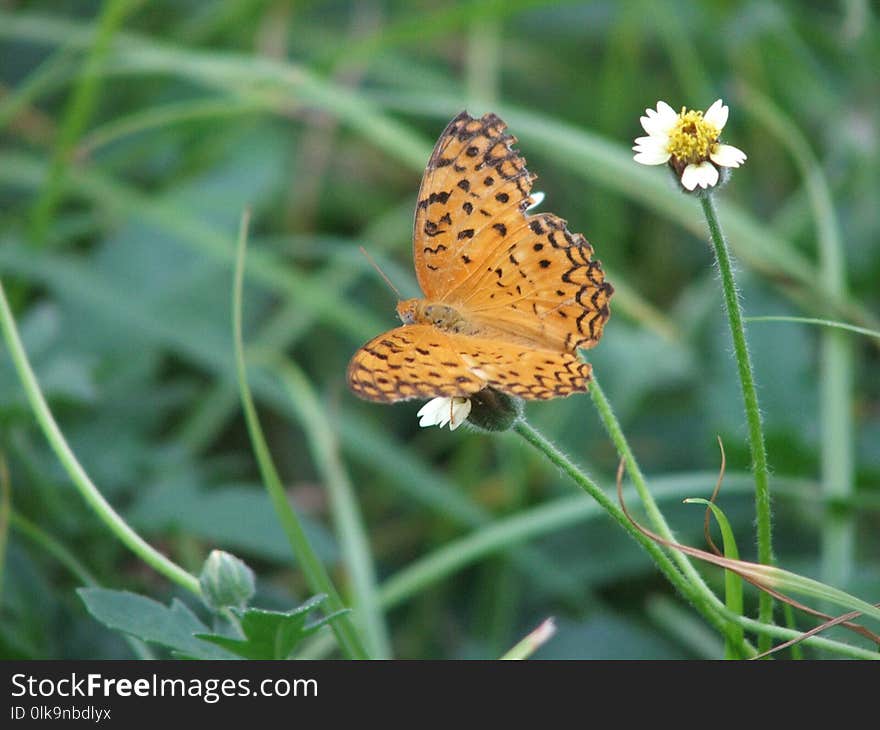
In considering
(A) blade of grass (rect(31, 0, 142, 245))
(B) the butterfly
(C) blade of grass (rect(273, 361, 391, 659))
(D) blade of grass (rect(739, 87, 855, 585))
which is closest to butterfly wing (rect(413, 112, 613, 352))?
(B) the butterfly

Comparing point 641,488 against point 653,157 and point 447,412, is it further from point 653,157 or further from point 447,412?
point 653,157

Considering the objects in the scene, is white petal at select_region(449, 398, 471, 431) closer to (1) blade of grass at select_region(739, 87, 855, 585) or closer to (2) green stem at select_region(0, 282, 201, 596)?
(2) green stem at select_region(0, 282, 201, 596)

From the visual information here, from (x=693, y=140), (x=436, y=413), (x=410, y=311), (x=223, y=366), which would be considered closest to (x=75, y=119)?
(x=223, y=366)

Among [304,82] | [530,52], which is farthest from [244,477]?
[530,52]

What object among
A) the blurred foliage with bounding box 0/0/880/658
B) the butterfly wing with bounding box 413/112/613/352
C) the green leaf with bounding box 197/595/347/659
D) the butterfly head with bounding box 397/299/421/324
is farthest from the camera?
the blurred foliage with bounding box 0/0/880/658

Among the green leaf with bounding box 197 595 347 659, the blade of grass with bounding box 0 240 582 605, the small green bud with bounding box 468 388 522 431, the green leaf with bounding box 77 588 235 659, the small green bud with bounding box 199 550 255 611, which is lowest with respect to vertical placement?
the green leaf with bounding box 197 595 347 659
